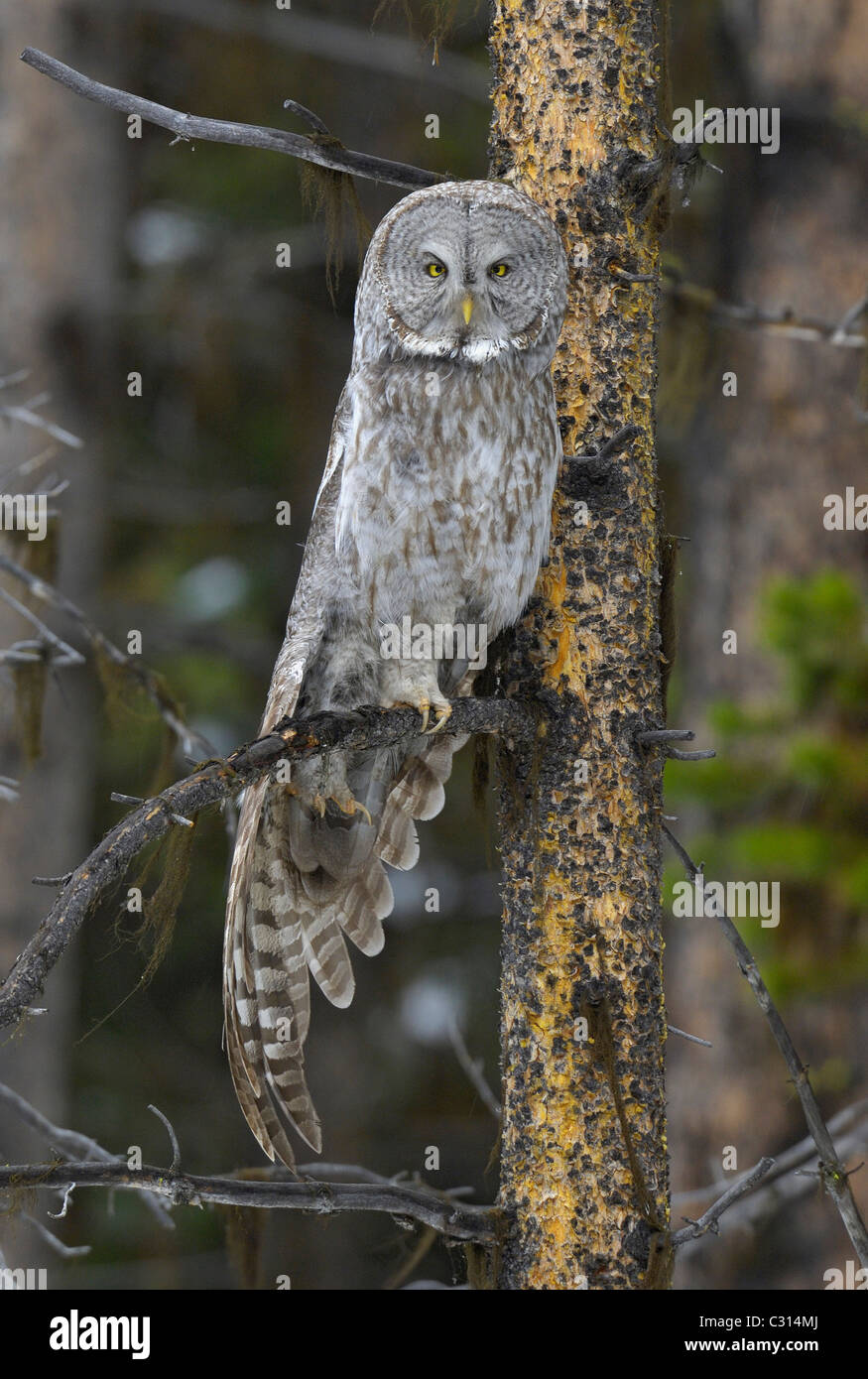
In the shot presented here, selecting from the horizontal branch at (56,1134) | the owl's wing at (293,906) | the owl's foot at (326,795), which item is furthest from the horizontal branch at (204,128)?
the horizontal branch at (56,1134)

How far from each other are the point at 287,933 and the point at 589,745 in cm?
108

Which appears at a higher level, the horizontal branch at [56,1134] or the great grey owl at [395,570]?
the great grey owl at [395,570]

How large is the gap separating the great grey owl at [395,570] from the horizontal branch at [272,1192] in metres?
0.58

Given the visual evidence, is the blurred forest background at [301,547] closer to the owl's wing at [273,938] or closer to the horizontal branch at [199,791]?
the owl's wing at [273,938]

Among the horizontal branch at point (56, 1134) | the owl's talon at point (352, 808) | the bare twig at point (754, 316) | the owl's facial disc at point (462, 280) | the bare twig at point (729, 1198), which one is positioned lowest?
the bare twig at point (729, 1198)

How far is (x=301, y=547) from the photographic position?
480cm

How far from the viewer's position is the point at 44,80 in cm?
775

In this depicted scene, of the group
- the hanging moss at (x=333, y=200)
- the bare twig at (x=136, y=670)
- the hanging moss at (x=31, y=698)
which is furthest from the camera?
the hanging moss at (x=31, y=698)

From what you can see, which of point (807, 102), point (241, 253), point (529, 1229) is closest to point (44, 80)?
point (241, 253)

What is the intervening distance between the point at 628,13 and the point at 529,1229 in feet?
9.16

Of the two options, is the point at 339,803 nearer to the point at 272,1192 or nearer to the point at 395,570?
the point at 395,570

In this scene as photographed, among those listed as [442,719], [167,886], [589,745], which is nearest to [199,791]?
[167,886]

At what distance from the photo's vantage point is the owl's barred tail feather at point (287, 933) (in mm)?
3682

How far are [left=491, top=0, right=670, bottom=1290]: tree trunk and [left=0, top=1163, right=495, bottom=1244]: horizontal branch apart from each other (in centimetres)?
17
